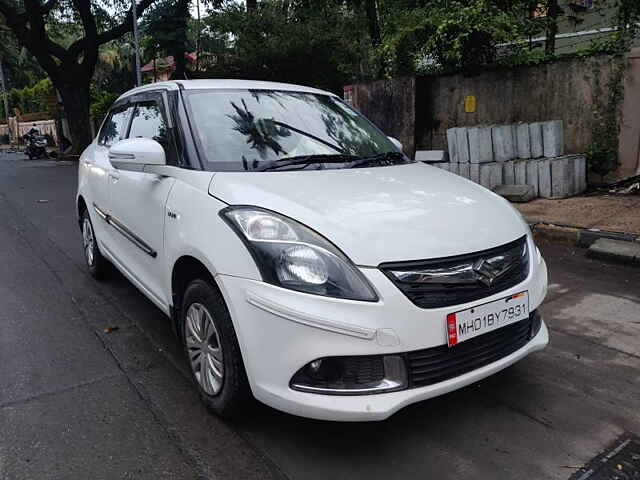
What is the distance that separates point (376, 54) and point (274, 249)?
8.22m

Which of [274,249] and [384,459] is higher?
[274,249]

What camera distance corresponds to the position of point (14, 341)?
3746 mm

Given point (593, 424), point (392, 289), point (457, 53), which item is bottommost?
point (593, 424)

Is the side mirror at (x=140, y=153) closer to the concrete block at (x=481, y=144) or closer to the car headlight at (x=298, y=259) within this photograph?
the car headlight at (x=298, y=259)

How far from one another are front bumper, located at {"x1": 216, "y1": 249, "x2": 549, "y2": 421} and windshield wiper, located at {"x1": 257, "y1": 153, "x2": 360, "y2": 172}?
90 cm

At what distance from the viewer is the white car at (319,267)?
87.7 inches

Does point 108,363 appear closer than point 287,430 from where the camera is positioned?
No

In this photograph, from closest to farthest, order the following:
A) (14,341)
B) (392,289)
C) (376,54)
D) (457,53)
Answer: (392,289) < (14,341) < (457,53) < (376,54)

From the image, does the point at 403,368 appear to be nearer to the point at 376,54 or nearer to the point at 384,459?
the point at 384,459

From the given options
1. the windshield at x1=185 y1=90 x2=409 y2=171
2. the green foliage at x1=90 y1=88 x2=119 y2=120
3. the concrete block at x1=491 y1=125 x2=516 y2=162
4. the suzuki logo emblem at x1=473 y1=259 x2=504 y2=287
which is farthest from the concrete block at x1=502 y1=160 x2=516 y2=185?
the green foliage at x1=90 y1=88 x2=119 y2=120

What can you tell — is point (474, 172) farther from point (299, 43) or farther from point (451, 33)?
point (299, 43)

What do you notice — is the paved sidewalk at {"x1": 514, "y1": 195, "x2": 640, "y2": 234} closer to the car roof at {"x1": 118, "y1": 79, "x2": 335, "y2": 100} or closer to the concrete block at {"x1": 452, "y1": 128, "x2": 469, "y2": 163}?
the concrete block at {"x1": 452, "y1": 128, "x2": 469, "y2": 163}

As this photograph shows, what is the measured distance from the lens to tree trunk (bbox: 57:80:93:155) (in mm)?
21047

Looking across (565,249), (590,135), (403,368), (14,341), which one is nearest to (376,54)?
(590,135)
